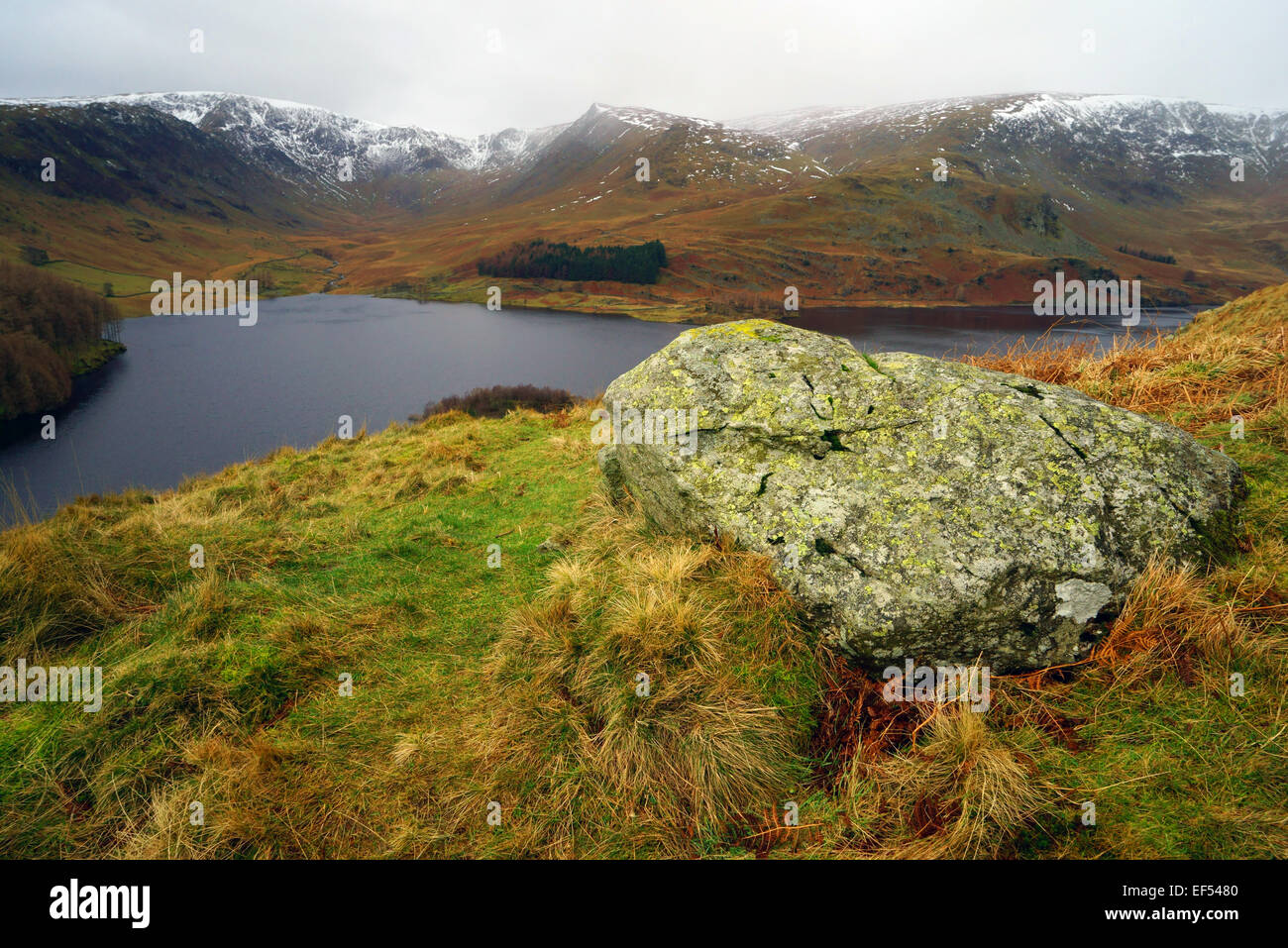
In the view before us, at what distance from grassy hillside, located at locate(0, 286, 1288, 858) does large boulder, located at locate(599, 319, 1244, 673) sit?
27 cm

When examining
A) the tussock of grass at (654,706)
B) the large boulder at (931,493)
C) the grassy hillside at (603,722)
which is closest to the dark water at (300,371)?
the grassy hillside at (603,722)

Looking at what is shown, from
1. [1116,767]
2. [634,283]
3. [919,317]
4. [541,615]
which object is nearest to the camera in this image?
[1116,767]

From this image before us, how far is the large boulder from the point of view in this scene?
376 centimetres

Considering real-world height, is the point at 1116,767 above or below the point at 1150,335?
below

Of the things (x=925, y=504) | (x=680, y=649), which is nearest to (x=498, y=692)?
(x=680, y=649)

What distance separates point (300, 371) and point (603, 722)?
56.0 m

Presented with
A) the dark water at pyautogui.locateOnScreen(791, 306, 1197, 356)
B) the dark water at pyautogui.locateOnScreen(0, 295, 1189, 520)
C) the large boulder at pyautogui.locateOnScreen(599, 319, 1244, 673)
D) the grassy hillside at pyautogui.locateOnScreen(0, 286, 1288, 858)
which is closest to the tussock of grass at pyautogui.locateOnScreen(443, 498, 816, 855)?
the grassy hillside at pyautogui.locateOnScreen(0, 286, 1288, 858)

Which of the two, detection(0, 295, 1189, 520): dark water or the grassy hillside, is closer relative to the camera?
the grassy hillside

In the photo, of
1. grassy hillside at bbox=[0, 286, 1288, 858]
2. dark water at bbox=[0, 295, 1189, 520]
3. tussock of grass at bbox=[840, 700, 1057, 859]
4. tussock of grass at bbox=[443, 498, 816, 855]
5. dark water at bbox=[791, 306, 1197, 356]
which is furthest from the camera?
dark water at bbox=[791, 306, 1197, 356]

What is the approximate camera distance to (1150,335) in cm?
886

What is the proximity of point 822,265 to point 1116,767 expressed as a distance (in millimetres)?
113762

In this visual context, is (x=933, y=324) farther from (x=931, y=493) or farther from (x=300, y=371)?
(x=931, y=493)

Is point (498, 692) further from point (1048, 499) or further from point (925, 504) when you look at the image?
point (1048, 499)

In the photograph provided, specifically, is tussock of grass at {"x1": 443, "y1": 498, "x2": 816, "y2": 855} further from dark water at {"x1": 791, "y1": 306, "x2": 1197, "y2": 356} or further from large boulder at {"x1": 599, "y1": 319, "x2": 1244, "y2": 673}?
dark water at {"x1": 791, "y1": 306, "x2": 1197, "y2": 356}
